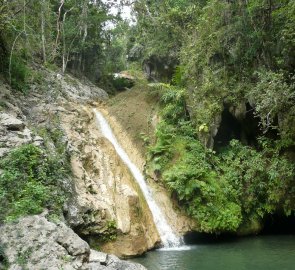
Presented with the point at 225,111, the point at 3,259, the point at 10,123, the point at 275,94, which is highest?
the point at 225,111

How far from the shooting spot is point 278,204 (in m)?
14.2

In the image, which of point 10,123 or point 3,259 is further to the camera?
point 10,123

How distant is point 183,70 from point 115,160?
6.23 metres

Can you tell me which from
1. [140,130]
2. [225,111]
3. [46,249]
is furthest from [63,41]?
[46,249]

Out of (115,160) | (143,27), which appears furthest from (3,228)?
(143,27)

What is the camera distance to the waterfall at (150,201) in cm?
1360

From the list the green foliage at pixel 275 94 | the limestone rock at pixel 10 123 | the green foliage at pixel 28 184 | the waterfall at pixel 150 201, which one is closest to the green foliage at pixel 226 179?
the waterfall at pixel 150 201

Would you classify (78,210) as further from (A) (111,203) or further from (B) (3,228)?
(B) (3,228)

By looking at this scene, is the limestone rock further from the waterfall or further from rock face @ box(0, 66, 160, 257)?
the waterfall

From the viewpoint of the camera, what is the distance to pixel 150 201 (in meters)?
14.9

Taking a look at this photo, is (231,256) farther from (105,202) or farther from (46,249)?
(46,249)

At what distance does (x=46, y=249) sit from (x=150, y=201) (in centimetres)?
766

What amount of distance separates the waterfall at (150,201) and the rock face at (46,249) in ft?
18.5

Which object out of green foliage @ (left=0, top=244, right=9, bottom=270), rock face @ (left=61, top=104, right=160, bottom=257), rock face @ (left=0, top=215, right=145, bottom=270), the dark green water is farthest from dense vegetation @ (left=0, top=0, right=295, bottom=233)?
green foliage @ (left=0, top=244, right=9, bottom=270)
